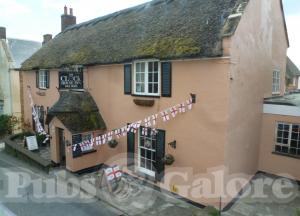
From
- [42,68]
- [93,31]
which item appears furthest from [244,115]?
[42,68]

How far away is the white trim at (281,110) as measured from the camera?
410 inches

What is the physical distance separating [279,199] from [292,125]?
328 cm

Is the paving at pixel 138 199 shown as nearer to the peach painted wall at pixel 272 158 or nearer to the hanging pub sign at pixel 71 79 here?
the hanging pub sign at pixel 71 79

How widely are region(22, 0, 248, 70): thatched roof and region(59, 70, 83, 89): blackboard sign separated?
70cm

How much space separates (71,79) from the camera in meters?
12.0

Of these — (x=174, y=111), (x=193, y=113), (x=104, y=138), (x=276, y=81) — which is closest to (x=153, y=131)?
(x=174, y=111)

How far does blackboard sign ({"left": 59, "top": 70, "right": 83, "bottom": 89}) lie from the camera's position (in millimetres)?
11641

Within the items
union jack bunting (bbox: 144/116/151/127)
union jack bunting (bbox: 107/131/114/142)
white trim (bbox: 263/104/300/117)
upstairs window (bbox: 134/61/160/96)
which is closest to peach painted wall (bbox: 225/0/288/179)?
white trim (bbox: 263/104/300/117)

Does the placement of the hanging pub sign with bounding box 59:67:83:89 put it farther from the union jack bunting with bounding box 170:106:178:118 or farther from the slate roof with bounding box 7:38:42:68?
the slate roof with bounding box 7:38:42:68

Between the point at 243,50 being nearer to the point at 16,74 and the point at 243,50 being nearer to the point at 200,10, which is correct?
the point at 200,10

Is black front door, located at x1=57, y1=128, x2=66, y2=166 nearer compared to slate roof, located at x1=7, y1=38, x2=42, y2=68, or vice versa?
black front door, located at x1=57, y1=128, x2=66, y2=166

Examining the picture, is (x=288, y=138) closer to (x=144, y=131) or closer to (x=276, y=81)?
(x=276, y=81)

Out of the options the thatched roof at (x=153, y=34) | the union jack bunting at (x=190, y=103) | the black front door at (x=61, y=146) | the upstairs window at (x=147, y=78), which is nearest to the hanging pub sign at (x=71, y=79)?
the thatched roof at (x=153, y=34)

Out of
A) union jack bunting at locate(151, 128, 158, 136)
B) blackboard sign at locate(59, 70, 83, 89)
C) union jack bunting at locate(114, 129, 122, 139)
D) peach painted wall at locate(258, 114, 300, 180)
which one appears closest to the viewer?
union jack bunting at locate(151, 128, 158, 136)
